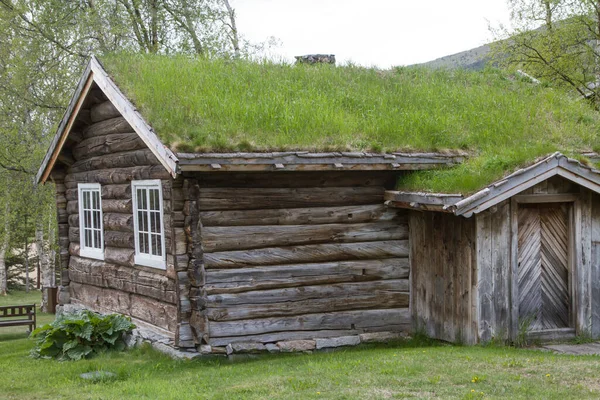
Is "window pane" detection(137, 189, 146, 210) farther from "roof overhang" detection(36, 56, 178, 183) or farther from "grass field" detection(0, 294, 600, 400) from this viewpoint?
"grass field" detection(0, 294, 600, 400)

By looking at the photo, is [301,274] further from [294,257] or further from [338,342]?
[338,342]

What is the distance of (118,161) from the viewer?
45.5ft

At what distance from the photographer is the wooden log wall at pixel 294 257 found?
11.4 metres

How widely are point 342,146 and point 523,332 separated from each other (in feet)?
13.2

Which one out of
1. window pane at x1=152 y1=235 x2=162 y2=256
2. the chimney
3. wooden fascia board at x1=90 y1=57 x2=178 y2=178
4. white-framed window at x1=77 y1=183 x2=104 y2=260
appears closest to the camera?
wooden fascia board at x1=90 y1=57 x2=178 y2=178

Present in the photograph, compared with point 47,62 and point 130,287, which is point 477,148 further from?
point 47,62

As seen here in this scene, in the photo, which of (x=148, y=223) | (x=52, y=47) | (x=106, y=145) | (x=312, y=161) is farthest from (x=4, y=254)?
(x=312, y=161)

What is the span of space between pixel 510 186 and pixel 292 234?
347 cm

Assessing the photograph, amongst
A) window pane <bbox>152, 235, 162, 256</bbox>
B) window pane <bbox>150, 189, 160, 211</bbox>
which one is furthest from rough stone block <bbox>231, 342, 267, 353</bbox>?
window pane <bbox>150, 189, 160, 211</bbox>

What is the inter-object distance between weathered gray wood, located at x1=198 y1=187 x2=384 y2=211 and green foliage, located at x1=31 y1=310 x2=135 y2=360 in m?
2.96

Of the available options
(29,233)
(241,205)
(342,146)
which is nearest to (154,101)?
(241,205)

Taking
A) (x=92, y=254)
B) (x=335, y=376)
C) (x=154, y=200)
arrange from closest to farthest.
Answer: (x=335, y=376) → (x=154, y=200) → (x=92, y=254)

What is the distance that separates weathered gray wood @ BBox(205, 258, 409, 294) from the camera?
37.8 ft

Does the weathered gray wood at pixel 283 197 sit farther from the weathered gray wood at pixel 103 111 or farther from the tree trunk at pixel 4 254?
the tree trunk at pixel 4 254
